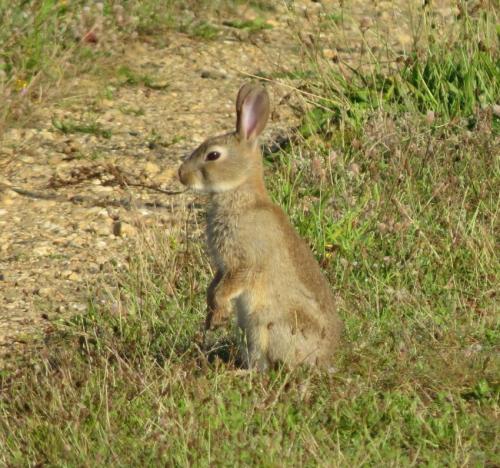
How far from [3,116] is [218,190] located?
266cm

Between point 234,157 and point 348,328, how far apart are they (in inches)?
35.5

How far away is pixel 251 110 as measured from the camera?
211 inches

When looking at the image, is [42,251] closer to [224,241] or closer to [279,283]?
[224,241]

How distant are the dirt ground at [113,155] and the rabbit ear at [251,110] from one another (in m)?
0.90

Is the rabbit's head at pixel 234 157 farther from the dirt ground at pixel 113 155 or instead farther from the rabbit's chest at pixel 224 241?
the dirt ground at pixel 113 155

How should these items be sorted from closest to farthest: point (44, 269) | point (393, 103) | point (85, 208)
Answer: point (44, 269)
point (85, 208)
point (393, 103)

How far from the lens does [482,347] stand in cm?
514

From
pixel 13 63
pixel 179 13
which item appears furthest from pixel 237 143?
pixel 179 13

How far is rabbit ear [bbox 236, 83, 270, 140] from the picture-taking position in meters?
5.30

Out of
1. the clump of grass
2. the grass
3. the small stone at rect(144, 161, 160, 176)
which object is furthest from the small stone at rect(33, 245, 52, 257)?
the clump of grass

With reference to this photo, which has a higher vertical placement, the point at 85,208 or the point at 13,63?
the point at 13,63

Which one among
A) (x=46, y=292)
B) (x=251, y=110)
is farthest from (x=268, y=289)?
(x=46, y=292)

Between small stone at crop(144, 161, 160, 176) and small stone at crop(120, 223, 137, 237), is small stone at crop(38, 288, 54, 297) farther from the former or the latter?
small stone at crop(144, 161, 160, 176)

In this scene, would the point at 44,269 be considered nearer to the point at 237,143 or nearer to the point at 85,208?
the point at 85,208
